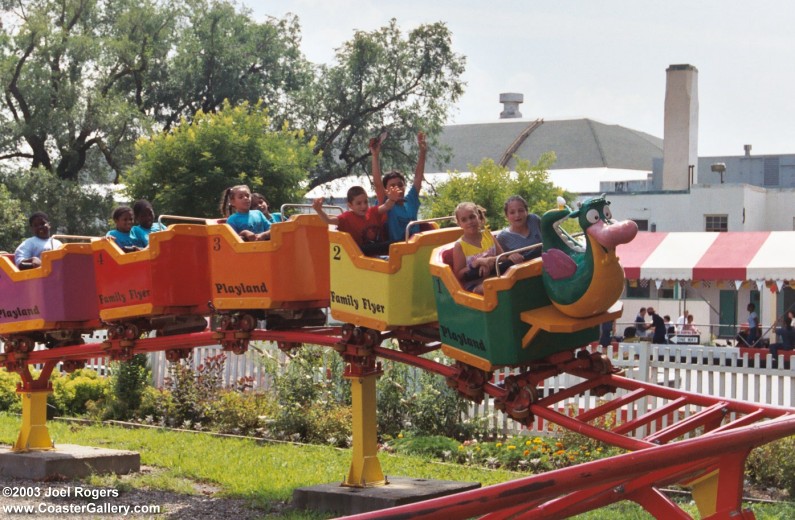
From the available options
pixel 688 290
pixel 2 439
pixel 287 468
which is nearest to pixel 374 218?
pixel 287 468

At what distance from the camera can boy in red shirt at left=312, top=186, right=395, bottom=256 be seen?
7.87 m

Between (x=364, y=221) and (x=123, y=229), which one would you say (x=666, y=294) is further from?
(x=364, y=221)

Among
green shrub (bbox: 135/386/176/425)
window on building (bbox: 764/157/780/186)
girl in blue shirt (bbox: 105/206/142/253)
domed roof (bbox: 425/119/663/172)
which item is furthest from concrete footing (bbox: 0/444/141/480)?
window on building (bbox: 764/157/780/186)

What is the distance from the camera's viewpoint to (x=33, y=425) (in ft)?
32.7

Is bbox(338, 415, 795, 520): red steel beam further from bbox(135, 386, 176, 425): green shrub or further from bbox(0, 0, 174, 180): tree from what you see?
bbox(0, 0, 174, 180): tree

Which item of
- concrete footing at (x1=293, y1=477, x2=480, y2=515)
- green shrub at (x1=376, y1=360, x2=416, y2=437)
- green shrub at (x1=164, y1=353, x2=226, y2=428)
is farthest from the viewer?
green shrub at (x1=164, y1=353, x2=226, y2=428)

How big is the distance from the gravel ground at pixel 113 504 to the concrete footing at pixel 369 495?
37cm

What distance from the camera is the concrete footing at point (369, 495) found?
24.2 feet

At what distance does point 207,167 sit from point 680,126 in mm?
18470

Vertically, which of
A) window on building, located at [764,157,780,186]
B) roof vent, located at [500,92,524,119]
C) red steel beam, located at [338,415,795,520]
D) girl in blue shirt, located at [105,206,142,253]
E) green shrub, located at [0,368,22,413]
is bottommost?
green shrub, located at [0,368,22,413]

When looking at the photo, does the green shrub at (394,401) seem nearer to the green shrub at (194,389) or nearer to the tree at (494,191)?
the green shrub at (194,389)

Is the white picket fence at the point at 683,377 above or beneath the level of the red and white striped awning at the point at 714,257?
beneath

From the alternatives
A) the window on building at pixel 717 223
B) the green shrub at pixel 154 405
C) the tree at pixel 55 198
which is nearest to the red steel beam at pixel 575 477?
the green shrub at pixel 154 405

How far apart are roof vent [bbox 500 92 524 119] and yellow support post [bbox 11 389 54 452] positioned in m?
49.1
